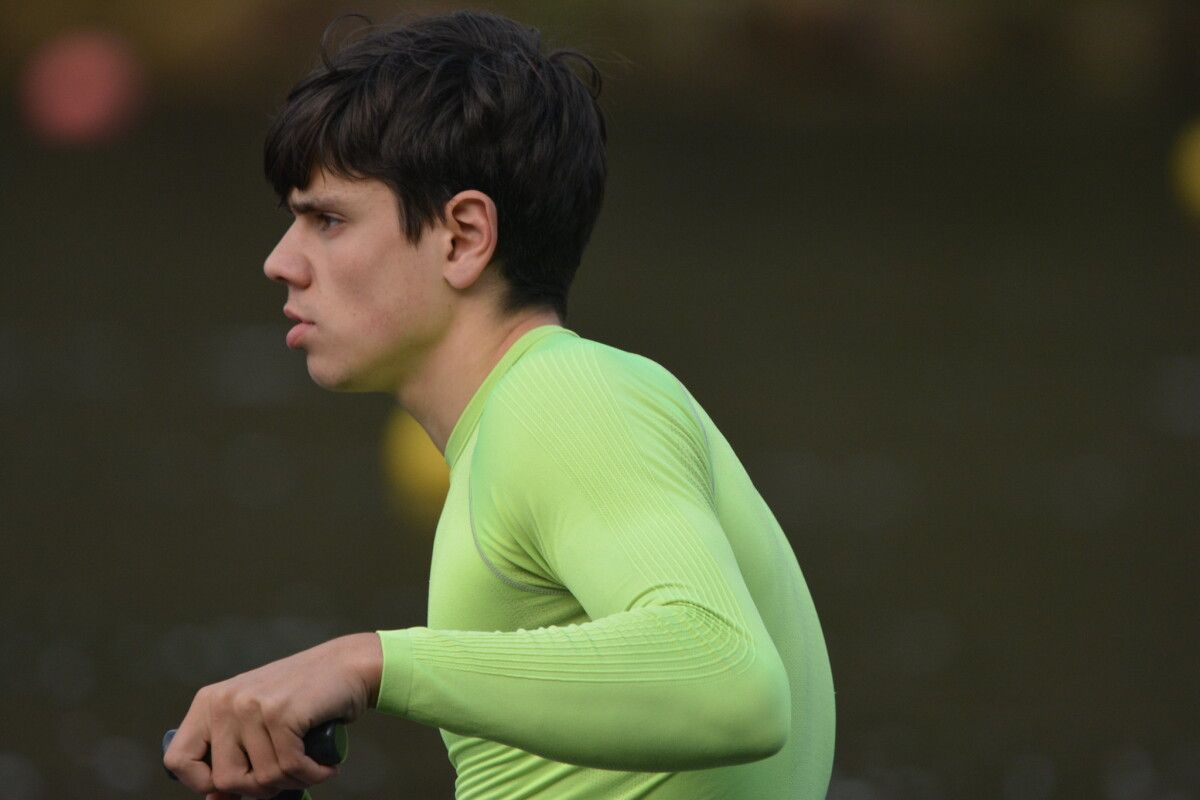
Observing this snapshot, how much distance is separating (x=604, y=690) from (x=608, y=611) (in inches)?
3.2

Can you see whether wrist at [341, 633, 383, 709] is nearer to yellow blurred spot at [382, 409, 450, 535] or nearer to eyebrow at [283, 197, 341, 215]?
eyebrow at [283, 197, 341, 215]

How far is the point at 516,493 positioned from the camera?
1.34m

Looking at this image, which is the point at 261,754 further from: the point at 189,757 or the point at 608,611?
the point at 608,611

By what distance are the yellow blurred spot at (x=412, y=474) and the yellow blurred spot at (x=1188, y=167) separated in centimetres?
190

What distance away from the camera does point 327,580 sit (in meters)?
4.11

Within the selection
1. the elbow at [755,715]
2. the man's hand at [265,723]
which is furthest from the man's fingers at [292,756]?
the elbow at [755,715]

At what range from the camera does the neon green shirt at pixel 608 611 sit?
1.19m

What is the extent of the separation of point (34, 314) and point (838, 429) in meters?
1.95

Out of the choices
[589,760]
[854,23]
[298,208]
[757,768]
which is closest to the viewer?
[589,760]

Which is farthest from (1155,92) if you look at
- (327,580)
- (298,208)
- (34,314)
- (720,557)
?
(720,557)

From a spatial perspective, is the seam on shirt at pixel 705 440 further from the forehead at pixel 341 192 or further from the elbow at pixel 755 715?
the forehead at pixel 341 192

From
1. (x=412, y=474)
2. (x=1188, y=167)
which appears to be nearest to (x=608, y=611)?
(x=412, y=474)

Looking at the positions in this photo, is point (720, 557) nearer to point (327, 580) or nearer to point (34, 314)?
point (327, 580)

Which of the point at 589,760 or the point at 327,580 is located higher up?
the point at 589,760
